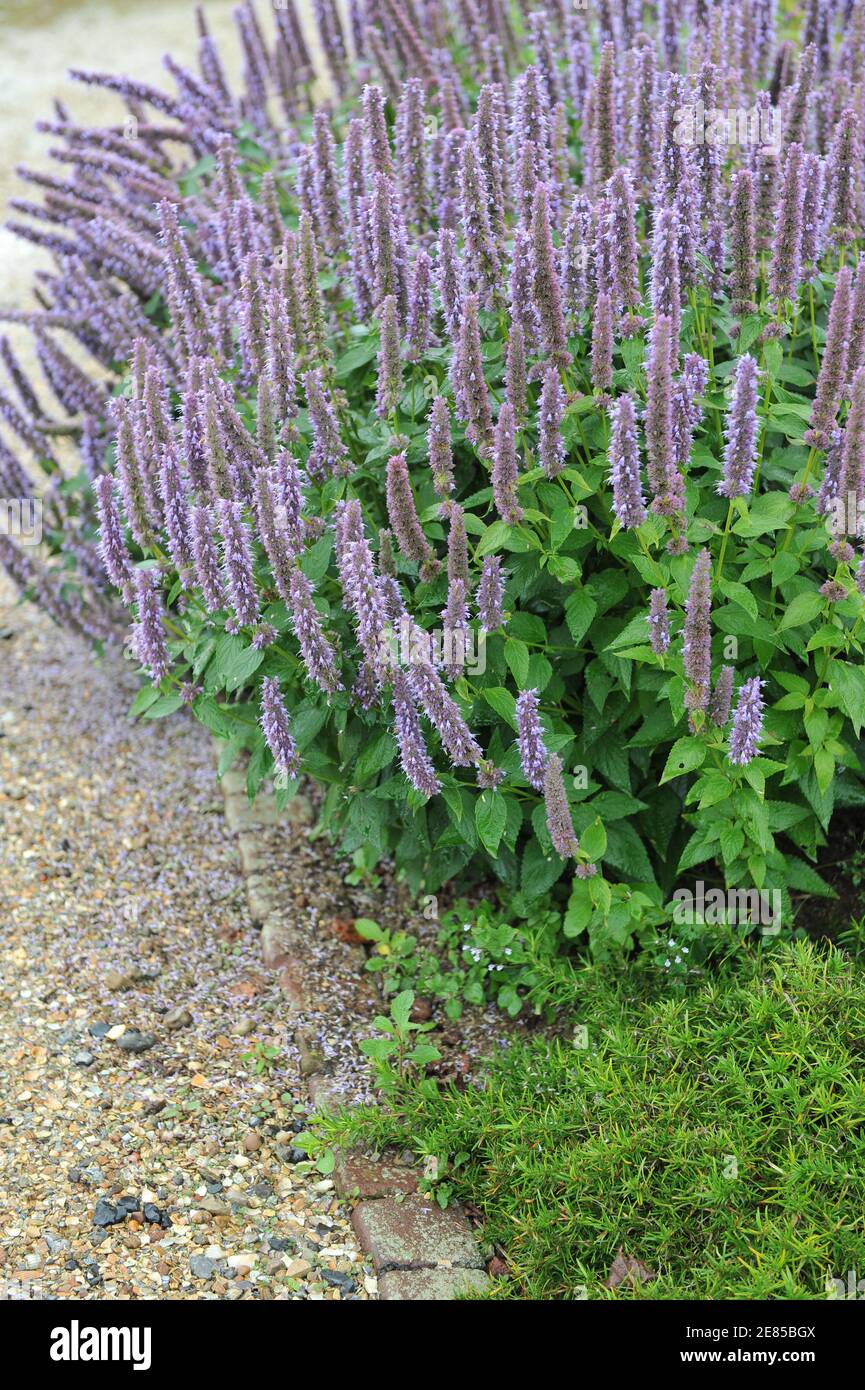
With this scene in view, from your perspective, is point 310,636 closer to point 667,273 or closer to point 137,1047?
point 667,273

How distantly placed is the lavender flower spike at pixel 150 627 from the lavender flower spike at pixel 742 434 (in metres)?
1.81

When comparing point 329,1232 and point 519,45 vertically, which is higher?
point 519,45

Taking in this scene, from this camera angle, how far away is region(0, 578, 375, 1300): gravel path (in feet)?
13.7

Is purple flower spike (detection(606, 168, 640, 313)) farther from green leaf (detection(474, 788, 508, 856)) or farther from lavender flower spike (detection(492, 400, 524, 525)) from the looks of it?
green leaf (detection(474, 788, 508, 856))

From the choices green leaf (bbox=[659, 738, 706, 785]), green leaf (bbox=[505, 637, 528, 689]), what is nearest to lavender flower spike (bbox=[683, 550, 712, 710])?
green leaf (bbox=[659, 738, 706, 785])

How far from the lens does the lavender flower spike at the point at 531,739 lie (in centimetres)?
410

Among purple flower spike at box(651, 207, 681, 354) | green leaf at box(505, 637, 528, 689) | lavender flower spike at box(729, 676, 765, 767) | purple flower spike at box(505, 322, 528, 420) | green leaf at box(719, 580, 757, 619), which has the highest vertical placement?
purple flower spike at box(651, 207, 681, 354)

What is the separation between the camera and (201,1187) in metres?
4.45

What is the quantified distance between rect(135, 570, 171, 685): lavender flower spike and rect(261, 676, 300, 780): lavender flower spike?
0.41 m

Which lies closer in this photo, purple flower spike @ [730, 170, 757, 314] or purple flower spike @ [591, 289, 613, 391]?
purple flower spike @ [591, 289, 613, 391]

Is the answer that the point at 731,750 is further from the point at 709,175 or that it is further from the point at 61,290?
the point at 61,290

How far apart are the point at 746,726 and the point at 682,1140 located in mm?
1216
